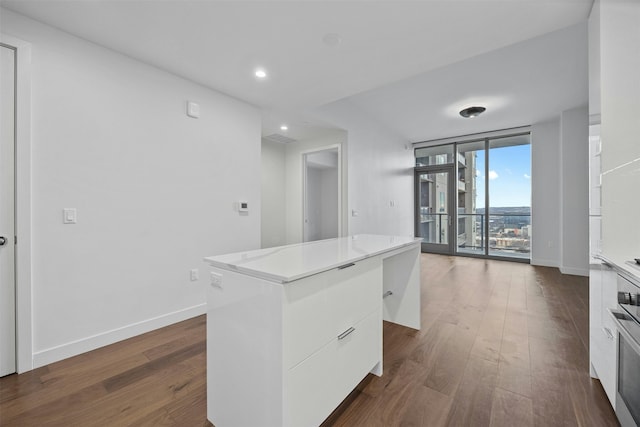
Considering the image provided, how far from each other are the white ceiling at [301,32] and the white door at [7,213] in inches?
19.8

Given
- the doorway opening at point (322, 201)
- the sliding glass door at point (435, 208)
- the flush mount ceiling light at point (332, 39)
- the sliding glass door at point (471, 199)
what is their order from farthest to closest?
the doorway opening at point (322, 201)
the sliding glass door at point (435, 208)
the sliding glass door at point (471, 199)
the flush mount ceiling light at point (332, 39)

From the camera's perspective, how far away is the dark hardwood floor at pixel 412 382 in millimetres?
1351

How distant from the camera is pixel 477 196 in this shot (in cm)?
588

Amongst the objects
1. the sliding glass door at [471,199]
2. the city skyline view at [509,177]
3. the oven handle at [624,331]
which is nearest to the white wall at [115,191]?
the oven handle at [624,331]

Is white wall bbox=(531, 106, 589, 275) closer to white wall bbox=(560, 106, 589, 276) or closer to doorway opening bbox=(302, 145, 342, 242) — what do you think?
white wall bbox=(560, 106, 589, 276)

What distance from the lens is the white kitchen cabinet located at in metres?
1.34

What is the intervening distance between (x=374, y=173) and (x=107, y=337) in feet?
14.2

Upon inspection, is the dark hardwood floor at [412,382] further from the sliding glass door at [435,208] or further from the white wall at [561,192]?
the sliding glass door at [435,208]

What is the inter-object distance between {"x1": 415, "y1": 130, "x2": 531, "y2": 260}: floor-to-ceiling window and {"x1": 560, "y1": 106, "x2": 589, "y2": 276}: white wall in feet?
2.47

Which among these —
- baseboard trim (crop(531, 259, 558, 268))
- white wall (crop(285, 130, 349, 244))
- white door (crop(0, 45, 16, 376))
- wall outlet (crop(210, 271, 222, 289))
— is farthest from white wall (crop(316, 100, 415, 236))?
wall outlet (crop(210, 271, 222, 289))

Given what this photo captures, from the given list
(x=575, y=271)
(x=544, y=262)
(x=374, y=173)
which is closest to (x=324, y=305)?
(x=374, y=173)

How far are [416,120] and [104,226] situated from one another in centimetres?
497

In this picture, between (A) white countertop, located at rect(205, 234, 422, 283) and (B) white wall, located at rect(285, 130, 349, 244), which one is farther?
(B) white wall, located at rect(285, 130, 349, 244)

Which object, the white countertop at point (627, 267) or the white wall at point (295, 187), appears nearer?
the white countertop at point (627, 267)
